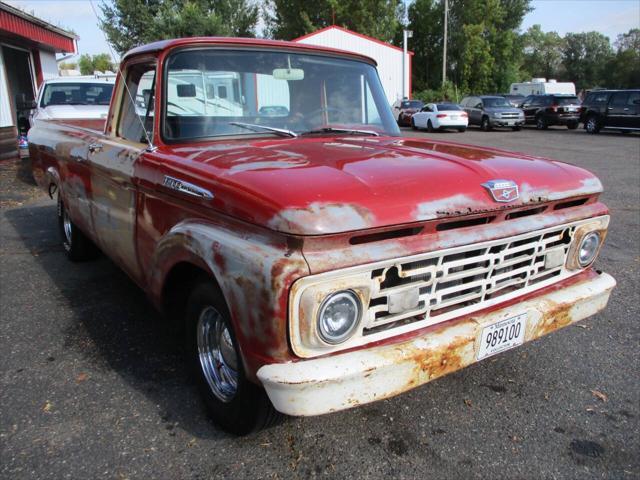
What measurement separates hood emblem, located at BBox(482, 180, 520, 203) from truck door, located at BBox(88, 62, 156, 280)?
195 cm

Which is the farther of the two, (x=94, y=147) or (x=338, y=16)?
(x=338, y=16)

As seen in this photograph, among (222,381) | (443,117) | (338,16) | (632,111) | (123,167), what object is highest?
(338,16)

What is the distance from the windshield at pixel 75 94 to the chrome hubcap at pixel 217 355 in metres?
8.98

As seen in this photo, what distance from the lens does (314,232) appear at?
6.40 feet

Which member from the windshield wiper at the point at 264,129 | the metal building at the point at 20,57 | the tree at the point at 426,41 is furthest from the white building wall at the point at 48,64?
the tree at the point at 426,41

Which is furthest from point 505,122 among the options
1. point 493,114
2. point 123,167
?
point 123,167

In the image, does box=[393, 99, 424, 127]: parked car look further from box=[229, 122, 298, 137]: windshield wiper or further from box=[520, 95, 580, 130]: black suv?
box=[229, 122, 298, 137]: windshield wiper

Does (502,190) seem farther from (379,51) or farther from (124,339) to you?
(379,51)

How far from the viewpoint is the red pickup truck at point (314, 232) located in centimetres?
203

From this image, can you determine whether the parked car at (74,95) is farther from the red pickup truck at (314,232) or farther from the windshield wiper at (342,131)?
the windshield wiper at (342,131)

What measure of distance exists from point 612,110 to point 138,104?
22.0 metres

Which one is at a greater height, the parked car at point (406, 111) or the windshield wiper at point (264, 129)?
the windshield wiper at point (264, 129)

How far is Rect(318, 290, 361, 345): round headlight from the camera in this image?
6.73ft

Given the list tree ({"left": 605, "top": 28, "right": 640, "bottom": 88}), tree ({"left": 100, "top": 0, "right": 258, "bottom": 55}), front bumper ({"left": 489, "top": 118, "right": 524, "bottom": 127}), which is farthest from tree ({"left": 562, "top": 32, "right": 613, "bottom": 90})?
tree ({"left": 100, "top": 0, "right": 258, "bottom": 55})
